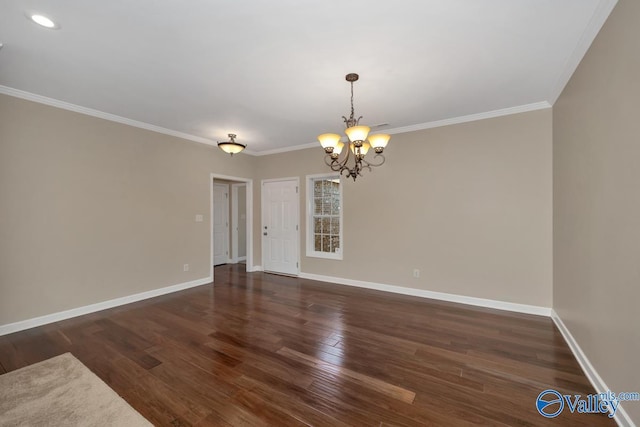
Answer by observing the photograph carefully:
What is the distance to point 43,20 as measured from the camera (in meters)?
1.92

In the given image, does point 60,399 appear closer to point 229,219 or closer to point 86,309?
point 86,309

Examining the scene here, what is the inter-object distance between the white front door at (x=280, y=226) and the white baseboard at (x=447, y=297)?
846 millimetres

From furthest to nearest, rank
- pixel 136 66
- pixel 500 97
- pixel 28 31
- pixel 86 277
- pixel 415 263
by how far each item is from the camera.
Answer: pixel 415 263, pixel 86 277, pixel 500 97, pixel 136 66, pixel 28 31

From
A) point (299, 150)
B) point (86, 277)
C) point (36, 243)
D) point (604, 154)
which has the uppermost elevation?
point (299, 150)

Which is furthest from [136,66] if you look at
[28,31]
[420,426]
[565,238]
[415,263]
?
[565,238]

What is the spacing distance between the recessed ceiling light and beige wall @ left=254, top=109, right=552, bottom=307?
392 centimetres

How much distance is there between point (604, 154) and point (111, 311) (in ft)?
18.0

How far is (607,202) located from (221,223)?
6908 millimetres

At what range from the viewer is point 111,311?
357 centimetres

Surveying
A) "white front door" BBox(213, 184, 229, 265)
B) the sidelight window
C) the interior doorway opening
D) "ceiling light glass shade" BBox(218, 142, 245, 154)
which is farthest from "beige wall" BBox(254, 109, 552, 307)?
"white front door" BBox(213, 184, 229, 265)

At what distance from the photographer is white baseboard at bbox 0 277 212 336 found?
2986 millimetres

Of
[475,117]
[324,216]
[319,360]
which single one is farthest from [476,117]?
[319,360]

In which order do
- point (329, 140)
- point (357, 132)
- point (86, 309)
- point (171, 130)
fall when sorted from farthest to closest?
1. point (171, 130)
2. point (86, 309)
3. point (329, 140)
4. point (357, 132)

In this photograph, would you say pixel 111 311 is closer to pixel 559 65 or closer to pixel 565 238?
pixel 565 238
